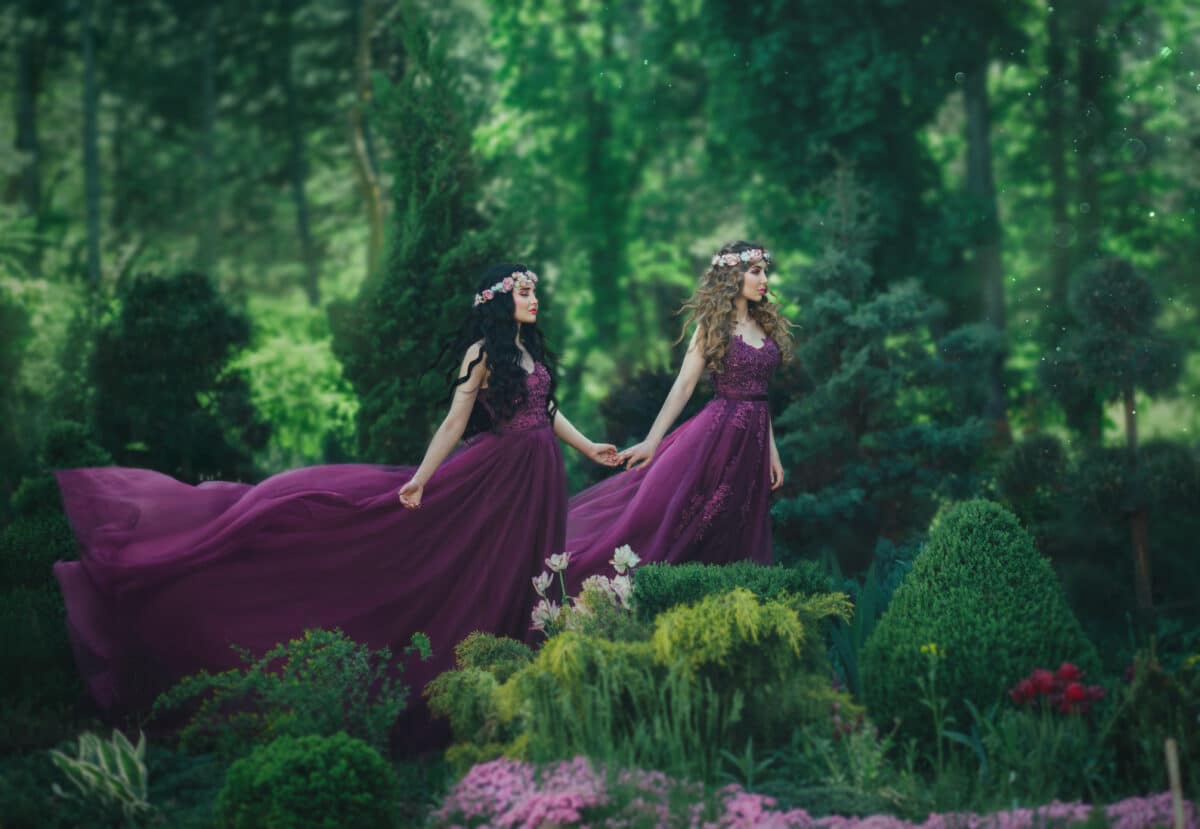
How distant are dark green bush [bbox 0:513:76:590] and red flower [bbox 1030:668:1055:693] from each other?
700cm

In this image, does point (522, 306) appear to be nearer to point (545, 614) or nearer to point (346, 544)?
point (346, 544)

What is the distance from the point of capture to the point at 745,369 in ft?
29.8

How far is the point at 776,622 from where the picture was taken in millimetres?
6520

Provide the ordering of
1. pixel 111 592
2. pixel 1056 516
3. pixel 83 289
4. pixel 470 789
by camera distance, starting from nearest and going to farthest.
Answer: pixel 470 789 → pixel 111 592 → pixel 1056 516 → pixel 83 289

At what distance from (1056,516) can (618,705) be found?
19.0 feet

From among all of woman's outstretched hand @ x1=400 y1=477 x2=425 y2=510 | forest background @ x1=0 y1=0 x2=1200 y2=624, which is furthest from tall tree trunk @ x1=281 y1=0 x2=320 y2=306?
woman's outstretched hand @ x1=400 y1=477 x2=425 y2=510

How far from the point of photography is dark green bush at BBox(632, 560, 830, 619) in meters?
7.23

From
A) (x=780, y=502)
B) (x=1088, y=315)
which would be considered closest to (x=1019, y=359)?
(x=1088, y=315)

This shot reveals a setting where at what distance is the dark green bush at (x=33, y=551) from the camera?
993cm

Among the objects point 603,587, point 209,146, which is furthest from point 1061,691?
point 209,146

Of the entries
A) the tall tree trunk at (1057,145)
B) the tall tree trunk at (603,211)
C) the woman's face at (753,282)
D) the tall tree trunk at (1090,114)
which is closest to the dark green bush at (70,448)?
the woman's face at (753,282)

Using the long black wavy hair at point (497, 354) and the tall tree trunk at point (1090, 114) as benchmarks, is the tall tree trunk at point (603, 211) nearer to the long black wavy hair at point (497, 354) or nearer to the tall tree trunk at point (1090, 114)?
the tall tree trunk at point (1090, 114)

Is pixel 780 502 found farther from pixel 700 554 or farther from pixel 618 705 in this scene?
pixel 618 705

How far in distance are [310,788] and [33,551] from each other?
5.45 metres
